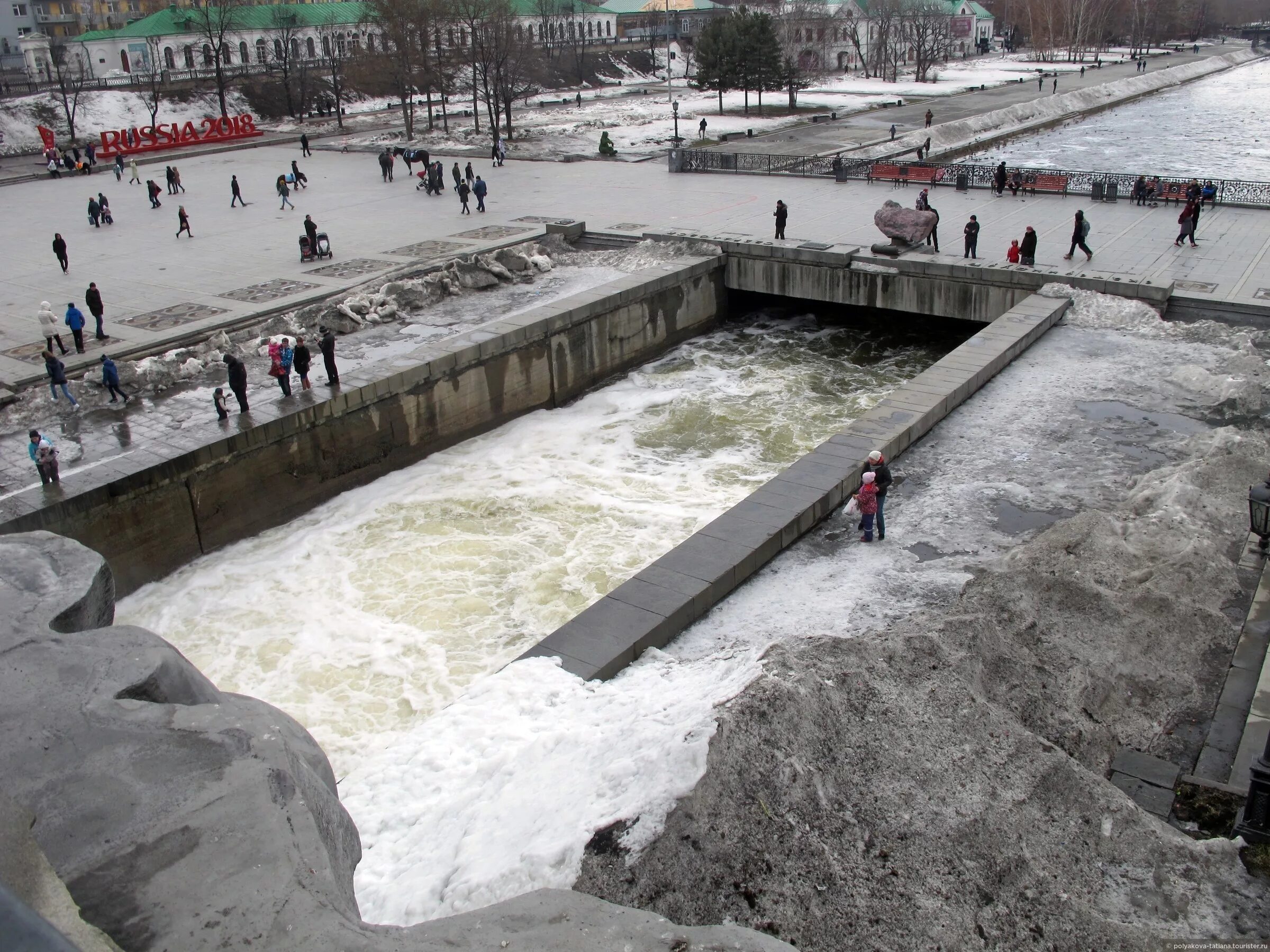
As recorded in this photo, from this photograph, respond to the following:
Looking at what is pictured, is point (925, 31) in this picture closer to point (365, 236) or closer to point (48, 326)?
point (365, 236)

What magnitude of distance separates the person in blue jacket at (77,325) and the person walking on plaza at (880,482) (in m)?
13.8

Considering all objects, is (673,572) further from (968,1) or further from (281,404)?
(968,1)

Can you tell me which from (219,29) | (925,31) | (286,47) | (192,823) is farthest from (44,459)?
(925,31)

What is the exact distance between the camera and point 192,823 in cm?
386

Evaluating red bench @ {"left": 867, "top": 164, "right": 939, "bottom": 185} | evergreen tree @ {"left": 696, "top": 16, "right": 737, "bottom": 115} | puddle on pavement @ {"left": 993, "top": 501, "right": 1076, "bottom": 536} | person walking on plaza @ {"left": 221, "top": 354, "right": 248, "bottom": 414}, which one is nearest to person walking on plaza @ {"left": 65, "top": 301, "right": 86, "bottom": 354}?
person walking on plaza @ {"left": 221, "top": 354, "right": 248, "bottom": 414}

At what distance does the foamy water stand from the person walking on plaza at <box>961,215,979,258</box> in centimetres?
282

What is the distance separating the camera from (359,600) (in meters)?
13.7

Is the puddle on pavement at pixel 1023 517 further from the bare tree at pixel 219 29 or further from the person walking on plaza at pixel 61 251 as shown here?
the bare tree at pixel 219 29

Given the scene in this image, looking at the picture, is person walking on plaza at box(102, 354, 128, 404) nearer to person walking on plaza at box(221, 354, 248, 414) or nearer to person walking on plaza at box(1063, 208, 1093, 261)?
person walking on plaza at box(221, 354, 248, 414)

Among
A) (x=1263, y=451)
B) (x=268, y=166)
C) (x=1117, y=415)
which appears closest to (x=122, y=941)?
(x=1263, y=451)

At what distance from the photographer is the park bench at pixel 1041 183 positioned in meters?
27.9

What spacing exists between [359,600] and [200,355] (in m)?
7.00

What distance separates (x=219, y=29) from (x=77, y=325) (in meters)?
51.7

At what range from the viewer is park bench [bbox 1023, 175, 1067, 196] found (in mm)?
27891
